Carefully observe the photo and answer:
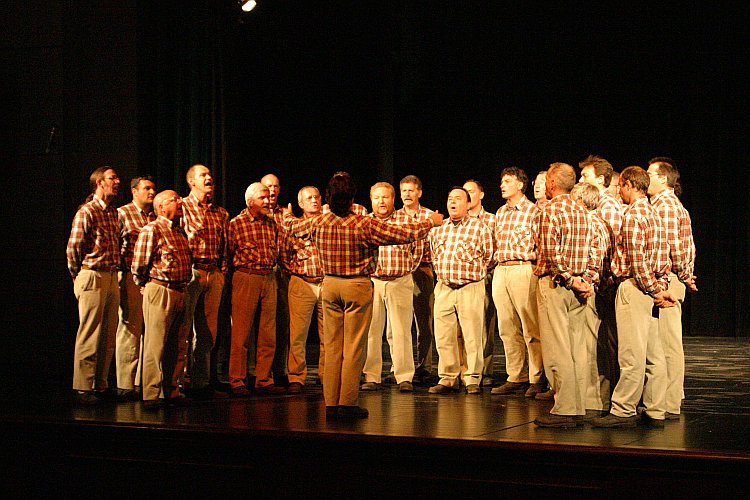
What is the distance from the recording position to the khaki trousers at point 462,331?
22.6ft

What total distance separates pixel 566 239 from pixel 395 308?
7.00ft

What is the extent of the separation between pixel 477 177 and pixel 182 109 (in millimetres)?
3654

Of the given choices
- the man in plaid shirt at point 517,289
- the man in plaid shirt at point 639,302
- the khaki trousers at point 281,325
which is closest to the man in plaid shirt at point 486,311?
the man in plaid shirt at point 517,289

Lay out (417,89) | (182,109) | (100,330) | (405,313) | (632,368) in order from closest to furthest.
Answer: (632,368), (100,330), (405,313), (182,109), (417,89)

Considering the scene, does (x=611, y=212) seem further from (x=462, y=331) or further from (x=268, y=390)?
(x=268, y=390)

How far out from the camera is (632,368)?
209 inches

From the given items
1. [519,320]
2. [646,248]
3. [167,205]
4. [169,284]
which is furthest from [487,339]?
[167,205]

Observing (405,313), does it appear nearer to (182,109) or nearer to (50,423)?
(50,423)

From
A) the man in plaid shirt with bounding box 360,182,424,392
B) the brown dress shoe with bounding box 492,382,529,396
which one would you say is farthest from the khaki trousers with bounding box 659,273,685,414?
the man in plaid shirt with bounding box 360,182,424,392

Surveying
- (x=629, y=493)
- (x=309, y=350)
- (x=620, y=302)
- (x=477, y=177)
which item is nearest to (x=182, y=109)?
(x=309, y=350)

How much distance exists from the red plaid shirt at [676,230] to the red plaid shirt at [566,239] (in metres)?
0.48

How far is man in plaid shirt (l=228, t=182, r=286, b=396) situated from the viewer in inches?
268

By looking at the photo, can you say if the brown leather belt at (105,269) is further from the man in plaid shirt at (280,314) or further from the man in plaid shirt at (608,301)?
the man in plaid shirt at (608,301)

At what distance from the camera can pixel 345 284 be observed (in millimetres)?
5535
